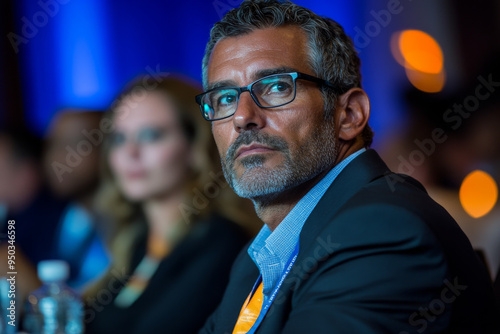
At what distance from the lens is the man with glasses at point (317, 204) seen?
3.17ft

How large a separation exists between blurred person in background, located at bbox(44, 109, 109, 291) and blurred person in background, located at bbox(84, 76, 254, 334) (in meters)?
0.09

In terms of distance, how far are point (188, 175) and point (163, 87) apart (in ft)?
1.66

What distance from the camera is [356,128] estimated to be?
4.93ft

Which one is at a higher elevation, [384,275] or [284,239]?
[384,275]

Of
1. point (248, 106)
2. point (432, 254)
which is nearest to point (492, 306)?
point (432, 254)

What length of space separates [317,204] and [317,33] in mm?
497

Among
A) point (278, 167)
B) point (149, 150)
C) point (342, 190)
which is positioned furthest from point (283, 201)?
point (149, 150)

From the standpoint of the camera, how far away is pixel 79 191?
9.95 feet

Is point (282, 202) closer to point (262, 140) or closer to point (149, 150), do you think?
point (262, 140)

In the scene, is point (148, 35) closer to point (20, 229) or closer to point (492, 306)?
point (20, 229)

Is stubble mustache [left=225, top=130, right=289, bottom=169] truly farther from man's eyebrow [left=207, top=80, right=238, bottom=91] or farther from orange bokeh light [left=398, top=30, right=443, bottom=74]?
orange bokeh light [left=398, top=30, right=443, bottom=74]

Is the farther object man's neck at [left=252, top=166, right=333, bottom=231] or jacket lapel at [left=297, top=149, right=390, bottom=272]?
man's neck at [left=252, top=166, right=333, bottom=231]

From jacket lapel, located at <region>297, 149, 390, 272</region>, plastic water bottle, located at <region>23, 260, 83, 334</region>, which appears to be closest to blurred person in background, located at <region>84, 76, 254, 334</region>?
plastic water bottle, located at <region>23, 260, 83, 334</region>

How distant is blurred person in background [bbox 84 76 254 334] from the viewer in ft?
7.91
